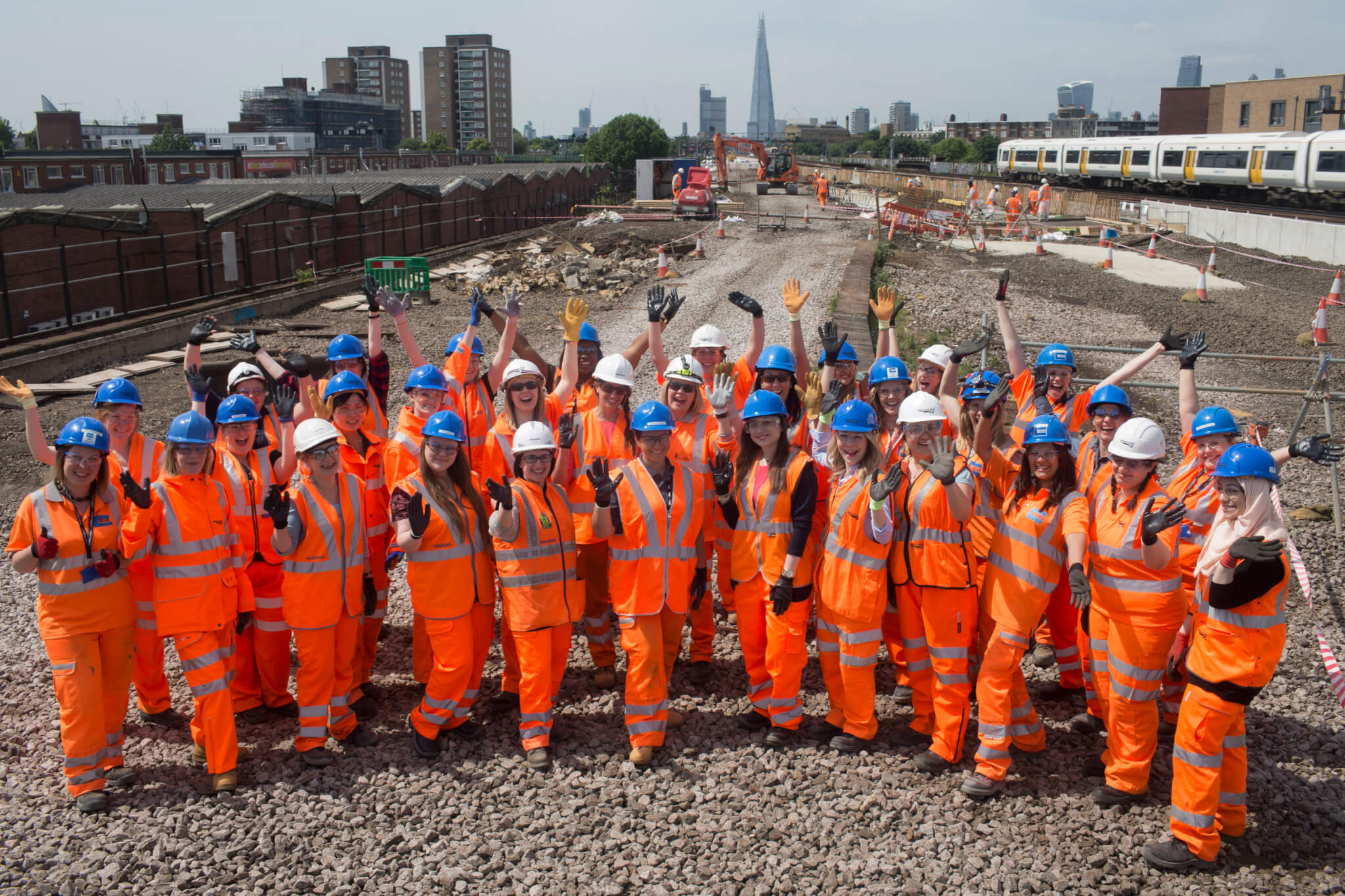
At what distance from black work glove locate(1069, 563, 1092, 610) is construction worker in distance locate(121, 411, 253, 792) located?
168 inches

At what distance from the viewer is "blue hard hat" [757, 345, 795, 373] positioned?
18.9ft

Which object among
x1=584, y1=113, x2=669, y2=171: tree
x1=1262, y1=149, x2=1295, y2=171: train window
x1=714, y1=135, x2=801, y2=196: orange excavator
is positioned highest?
x1=584, y1=113, x2=669, y2=171: tree

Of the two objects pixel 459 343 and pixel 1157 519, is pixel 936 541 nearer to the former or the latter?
pixel 1157 519

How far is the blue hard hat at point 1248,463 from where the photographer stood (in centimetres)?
416

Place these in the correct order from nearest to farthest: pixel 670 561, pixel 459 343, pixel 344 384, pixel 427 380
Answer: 1. pixel 670 561
2. pixel 344 384
3. pixel 427 380
4. pixel 459 343

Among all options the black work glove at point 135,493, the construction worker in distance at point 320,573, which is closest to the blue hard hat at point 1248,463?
the construction worker in distance at point 320,573

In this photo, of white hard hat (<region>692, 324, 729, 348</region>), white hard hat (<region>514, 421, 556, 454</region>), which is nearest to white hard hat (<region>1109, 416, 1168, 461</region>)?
white hard hat (<region>692, 324, 729, 348</region>)

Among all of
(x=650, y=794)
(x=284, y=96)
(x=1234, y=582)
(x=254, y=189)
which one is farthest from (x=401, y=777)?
(x=284, y=96)

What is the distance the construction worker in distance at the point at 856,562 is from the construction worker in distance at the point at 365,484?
2.64 meters

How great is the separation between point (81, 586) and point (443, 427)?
1.86m

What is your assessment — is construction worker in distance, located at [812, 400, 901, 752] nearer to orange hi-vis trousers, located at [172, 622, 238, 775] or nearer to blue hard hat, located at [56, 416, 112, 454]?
orange hi-vis trousers, located at [172, 622, 238, 775]

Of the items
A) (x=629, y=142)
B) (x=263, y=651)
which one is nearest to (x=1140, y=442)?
(x=263, y=651)

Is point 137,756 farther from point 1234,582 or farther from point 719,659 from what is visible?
point 1234,582

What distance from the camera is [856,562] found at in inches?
194
